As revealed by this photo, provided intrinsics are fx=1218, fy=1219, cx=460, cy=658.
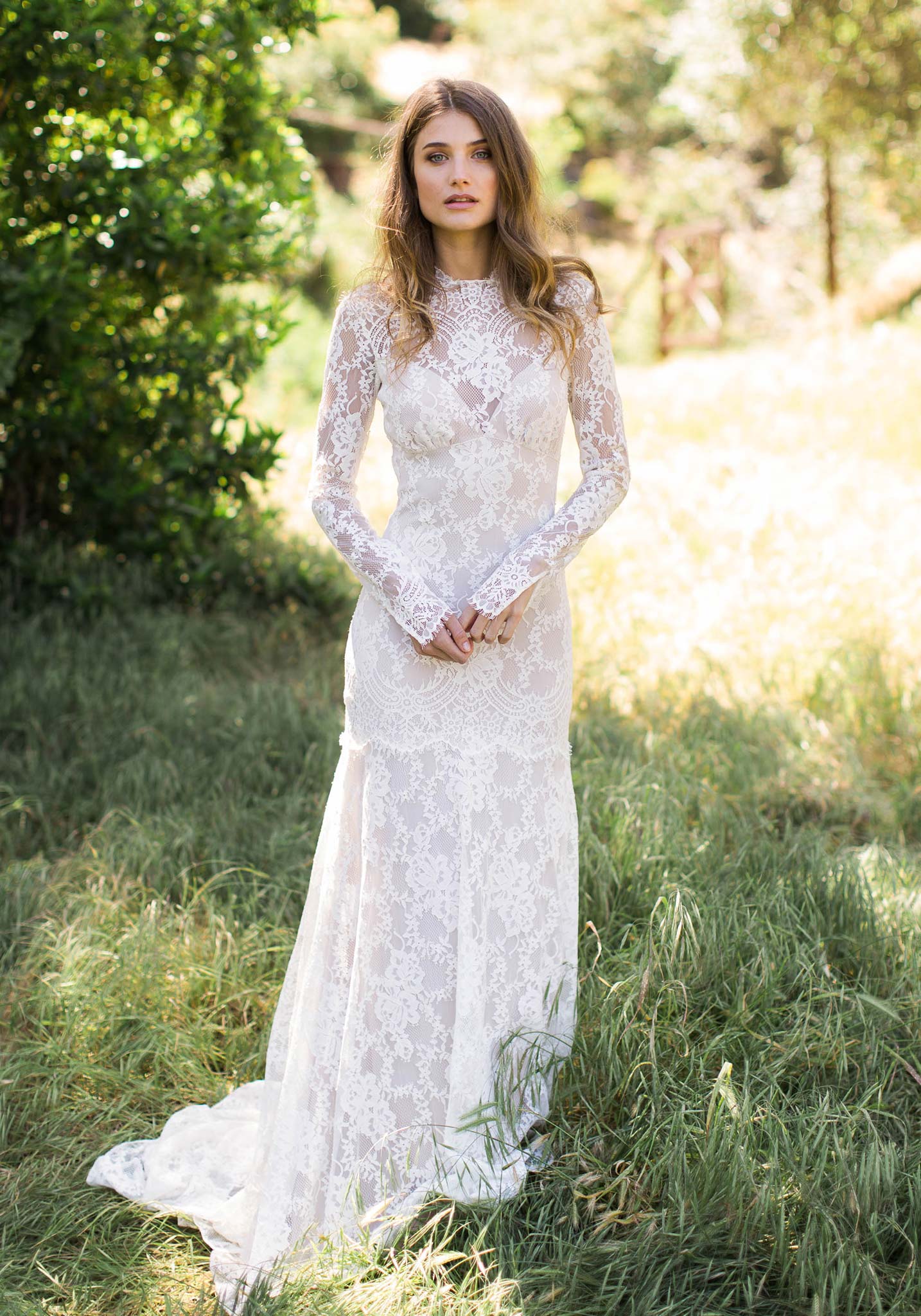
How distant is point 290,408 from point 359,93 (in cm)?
1162

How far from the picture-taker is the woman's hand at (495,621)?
7.95ft

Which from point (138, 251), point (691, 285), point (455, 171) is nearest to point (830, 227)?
point (691, 285)

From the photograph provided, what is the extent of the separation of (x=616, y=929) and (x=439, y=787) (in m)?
1.08

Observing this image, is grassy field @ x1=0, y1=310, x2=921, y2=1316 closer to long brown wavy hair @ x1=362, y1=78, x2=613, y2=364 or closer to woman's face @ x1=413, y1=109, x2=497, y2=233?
long brown wavy hair @ x1=362, y1=78, x2=613, y2=364

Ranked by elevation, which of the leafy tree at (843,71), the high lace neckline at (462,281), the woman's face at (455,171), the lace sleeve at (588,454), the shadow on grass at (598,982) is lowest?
the shadow on grass at (598,982)

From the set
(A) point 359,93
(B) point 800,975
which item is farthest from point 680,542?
(A) point 359,93

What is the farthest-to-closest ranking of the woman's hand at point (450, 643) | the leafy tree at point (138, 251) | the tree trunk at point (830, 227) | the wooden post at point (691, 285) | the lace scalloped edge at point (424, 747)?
the wooden post at point (691, 285)
the tree trunk at point (830, 227)
the leafy tree at point (138, 251)
the lace scalloped edge at point (424, 747)
the woman's hand at point (450, 643)

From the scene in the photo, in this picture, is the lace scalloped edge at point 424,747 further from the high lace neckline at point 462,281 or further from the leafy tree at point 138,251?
the leafy tree at point 138,251

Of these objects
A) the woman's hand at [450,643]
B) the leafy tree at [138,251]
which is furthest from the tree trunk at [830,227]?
the woman's hand at [450,643]

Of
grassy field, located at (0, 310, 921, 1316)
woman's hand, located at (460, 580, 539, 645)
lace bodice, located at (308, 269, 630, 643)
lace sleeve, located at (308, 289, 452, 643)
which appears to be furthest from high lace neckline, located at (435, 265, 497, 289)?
grassy field, located at (0, 310, 921, 1316)

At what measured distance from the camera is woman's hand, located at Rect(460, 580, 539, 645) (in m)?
2.42

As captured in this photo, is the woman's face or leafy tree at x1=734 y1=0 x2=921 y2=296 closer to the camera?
the woman's face

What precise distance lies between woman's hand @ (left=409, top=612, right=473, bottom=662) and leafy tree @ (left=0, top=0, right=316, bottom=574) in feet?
10.4

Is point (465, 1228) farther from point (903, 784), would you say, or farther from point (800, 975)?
point (903, 784)
